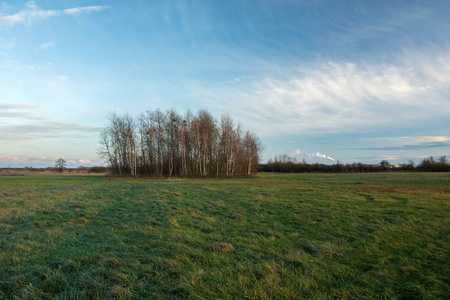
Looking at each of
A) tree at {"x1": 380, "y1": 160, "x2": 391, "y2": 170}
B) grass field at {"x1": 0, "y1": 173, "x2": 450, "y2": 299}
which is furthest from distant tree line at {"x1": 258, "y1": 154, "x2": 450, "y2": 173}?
grass field at {"x1": 0, "y1": 173, "x2": 450, "y2": 299}

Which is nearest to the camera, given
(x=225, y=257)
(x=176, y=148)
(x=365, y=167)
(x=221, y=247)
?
(x=225, y=257)

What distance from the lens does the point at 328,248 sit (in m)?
6.30

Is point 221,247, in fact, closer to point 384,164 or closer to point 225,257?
point 225,257

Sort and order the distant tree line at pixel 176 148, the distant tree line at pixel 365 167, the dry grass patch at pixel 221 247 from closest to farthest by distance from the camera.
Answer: the dry grass patch at pixel 221 247, the distant tree line at pixel 176 148, the distant tree line at pixel 365 167

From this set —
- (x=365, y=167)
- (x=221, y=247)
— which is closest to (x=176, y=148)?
(x=221, y=247)

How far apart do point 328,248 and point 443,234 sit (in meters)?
4.37

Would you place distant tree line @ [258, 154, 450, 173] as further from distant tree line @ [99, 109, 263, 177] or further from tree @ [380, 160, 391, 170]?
distant tree line @ [99, 109, 263, 177]

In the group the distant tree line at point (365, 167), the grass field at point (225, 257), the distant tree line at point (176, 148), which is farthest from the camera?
the distant tree line at point (365, 167)

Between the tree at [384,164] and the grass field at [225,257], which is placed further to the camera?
the tree at [384,164]

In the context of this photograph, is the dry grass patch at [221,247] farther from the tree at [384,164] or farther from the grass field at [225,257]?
the tree at [384,164]

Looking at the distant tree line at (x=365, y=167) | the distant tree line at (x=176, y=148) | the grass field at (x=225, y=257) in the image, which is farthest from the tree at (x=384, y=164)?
the grass field at (x=225, y=257)

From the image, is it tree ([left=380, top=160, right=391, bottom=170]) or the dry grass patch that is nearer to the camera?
the dry grass patch

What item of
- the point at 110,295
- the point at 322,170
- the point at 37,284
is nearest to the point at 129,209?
the point at 37,284

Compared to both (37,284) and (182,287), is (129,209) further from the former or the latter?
(182,287)
